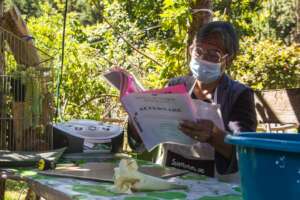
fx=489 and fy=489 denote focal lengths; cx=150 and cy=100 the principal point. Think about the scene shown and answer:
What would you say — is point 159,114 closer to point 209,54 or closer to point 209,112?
point 209,112

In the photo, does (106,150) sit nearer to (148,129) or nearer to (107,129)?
(107,129)

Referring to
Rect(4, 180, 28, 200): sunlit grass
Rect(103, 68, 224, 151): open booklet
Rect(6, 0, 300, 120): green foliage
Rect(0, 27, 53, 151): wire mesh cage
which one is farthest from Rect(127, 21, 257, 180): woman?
Rect(4, 180, 28, 200): sunlit grass

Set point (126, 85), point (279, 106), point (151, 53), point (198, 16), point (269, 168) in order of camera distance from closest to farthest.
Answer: point (269, 168)
point (126, 85)
point (279, 106)
point (198, 16)
point (151, 53)

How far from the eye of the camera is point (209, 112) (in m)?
1.77

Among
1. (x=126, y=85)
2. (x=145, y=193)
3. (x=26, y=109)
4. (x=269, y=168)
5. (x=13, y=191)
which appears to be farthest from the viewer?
(x=13, y=191)

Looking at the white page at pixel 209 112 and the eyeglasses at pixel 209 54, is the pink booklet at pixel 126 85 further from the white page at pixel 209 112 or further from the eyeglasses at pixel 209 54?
the eyeglasses at pixel 209 54

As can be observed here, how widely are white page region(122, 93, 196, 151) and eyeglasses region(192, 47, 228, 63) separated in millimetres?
417

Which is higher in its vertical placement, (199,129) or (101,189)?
(199,129)

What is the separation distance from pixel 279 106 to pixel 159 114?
1.24m

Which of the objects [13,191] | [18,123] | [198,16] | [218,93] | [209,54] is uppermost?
[198,16]

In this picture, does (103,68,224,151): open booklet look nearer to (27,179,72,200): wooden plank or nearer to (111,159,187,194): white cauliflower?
(111,159,187,194): white cauliflower

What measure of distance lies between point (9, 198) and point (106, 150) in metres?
2.36

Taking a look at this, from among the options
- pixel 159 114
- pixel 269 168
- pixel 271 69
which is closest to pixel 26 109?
pixel 159 114

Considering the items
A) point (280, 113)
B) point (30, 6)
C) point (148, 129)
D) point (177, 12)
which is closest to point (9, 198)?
point (177, 12)
